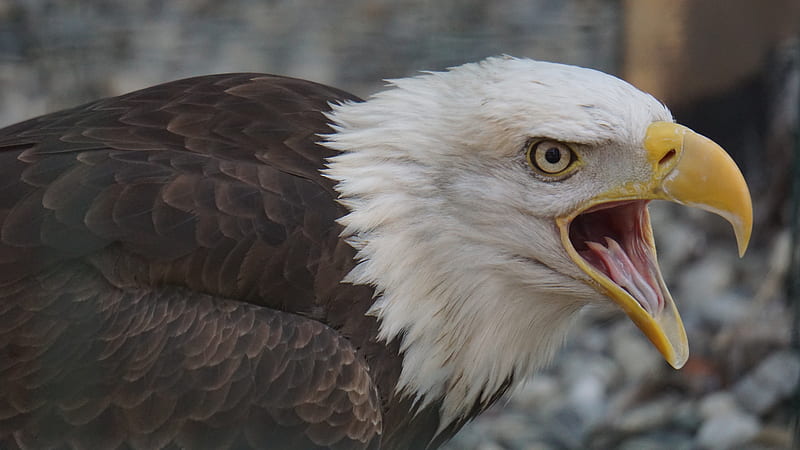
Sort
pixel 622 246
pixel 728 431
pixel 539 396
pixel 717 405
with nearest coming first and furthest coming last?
pixel 622 246
pixel 728 431
pixel 717 405
pixel 539 396

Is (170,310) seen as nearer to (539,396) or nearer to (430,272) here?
(430,272)

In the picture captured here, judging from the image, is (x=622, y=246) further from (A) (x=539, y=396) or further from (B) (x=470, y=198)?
(A) (x=539, y=396)

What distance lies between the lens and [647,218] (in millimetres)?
1809

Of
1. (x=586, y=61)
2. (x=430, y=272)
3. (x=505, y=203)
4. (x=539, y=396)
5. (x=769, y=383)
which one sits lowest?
(x=539, y=396)

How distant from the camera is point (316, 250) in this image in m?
1.74

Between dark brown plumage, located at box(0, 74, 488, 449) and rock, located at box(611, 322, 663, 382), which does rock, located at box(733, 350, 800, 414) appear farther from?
Result: dark brown plumage, located at box(0, 74, 488, 449)

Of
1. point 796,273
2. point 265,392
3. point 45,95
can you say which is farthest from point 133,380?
point 45,95

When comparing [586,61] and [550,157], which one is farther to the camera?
[586,61]

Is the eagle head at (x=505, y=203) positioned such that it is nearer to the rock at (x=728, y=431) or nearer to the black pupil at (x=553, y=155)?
the black pupil at (x=553, y=155)

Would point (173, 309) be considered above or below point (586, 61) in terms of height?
above

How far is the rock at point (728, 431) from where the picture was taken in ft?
9.61

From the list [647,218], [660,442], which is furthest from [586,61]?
[647,218]

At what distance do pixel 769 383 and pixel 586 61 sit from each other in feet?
4.62

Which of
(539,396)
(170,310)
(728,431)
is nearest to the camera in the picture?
(170,310)
